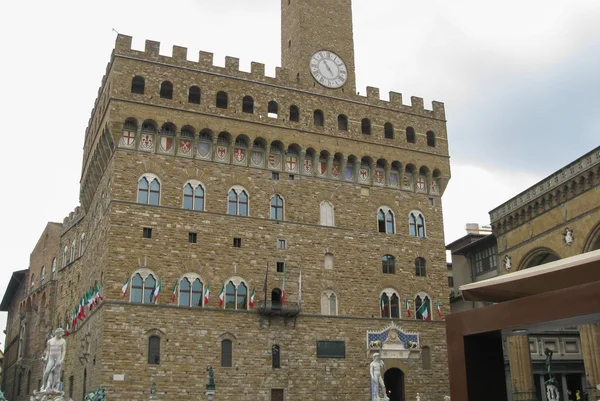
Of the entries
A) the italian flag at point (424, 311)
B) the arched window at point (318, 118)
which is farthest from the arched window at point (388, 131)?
the italian flag at point (424, 311)

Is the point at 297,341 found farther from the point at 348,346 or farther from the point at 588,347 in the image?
the point at 588,347

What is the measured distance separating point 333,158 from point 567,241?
12881mm

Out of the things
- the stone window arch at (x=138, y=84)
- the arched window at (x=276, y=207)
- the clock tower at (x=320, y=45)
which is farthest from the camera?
the clock tower at (x=320, y=45)

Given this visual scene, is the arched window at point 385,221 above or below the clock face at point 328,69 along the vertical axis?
below

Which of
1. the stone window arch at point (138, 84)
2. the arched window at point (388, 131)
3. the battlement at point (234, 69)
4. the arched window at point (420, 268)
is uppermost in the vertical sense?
the battlement at point (234, 69)

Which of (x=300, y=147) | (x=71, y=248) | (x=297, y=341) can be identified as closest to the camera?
(x=297, y=341)

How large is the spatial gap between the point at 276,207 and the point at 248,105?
5.77m

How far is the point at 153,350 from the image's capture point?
29.6 meters

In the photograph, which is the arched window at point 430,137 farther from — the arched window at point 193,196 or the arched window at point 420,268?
the arched window at point 193,196

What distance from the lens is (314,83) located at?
37.3 meters

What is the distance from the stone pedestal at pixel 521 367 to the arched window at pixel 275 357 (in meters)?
14.9

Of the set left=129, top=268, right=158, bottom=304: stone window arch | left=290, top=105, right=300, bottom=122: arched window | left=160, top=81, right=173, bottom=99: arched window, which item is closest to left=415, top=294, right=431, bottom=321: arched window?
left=290, top=105, right=300, bottom=122: arched window

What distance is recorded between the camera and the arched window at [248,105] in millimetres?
35188

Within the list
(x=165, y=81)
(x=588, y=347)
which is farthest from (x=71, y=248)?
(x=588, y=347)
